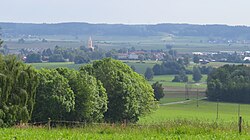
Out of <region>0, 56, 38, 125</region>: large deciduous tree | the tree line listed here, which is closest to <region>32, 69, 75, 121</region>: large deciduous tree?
the tree line

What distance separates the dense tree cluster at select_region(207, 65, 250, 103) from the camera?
361 feet

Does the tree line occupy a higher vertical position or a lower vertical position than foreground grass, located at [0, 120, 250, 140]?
lower

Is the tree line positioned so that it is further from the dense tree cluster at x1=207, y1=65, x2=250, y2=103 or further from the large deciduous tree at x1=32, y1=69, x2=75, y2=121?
the dense tree cluster at x1=207, y1=65, x2=250, y2=103

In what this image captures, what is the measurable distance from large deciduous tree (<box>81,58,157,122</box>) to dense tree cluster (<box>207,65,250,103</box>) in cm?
3284

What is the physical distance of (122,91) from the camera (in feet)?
238

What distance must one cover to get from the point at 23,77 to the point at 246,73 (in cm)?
7520

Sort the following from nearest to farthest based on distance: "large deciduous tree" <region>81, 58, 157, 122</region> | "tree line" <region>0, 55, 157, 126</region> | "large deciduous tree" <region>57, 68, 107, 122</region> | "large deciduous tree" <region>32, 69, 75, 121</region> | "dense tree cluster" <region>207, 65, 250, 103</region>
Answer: "tree line" <region>0, 55, 157, 126</region>, "large deciduous tree" <region>32, 69, 75, 121</region>, "large deciduous tree" <region>57, 68, 107, 122</region>, "large deciduous tree" <region>81, 58, 157, 122</region>, "dense tree cluster" <region>207, 65, 250, 103</region>

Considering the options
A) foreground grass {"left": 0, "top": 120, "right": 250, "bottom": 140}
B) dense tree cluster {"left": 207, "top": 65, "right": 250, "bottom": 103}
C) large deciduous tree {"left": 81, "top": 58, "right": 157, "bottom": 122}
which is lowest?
dense tree cluster {"left": 207, "top": 65, "right": 250, "bottom": 103}

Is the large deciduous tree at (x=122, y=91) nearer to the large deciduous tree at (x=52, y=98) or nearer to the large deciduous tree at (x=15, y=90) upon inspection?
the large deciduous tree at (x=52, y=98)

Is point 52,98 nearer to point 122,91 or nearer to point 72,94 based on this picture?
point 72,94

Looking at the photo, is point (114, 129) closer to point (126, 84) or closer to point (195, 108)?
point (126, 84)

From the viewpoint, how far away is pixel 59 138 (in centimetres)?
2478

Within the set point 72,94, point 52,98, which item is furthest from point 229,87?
point 52,98

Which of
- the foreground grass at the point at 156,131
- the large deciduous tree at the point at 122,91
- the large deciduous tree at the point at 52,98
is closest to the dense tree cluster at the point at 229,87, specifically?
the large deciduous tree at the point at 122,91
